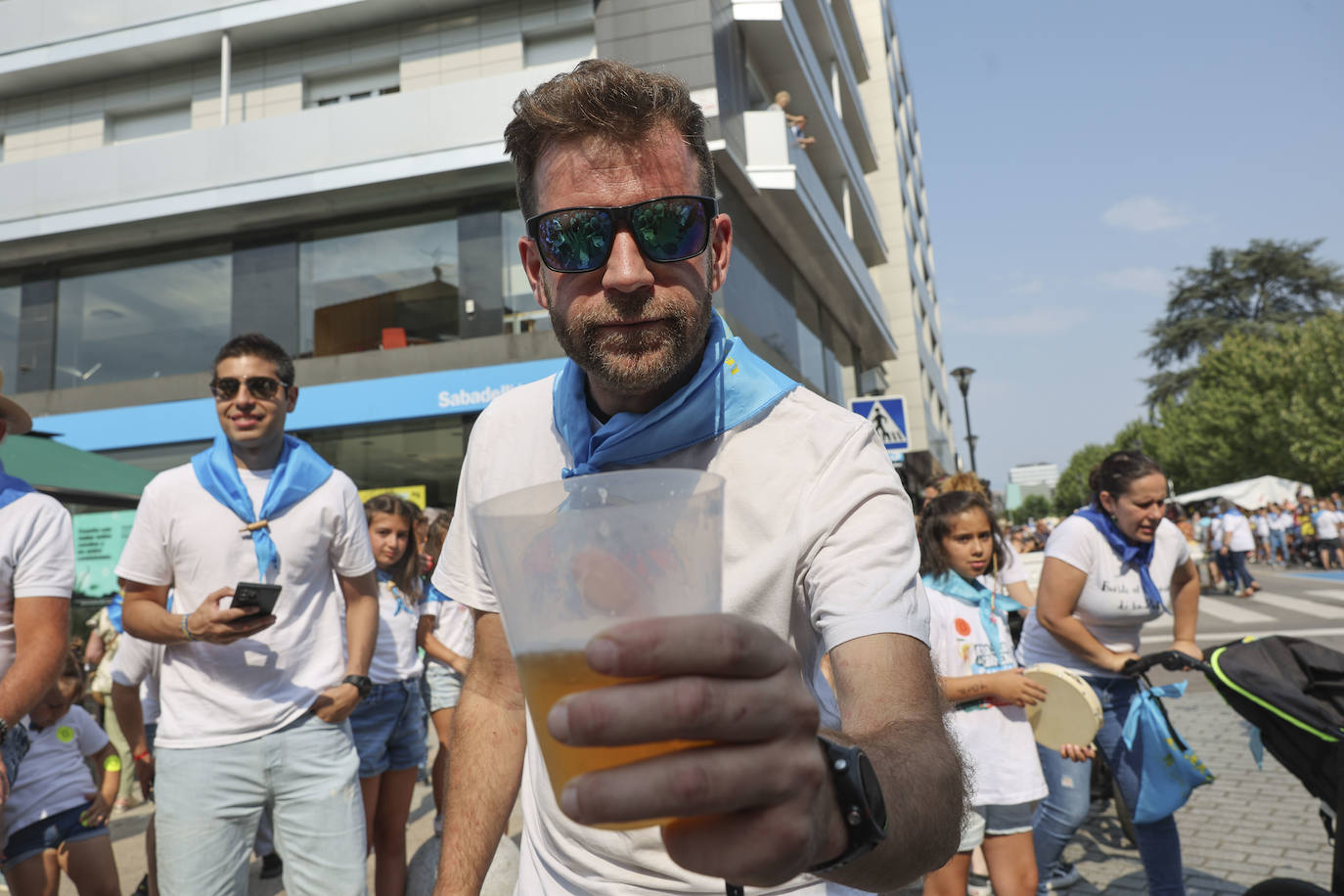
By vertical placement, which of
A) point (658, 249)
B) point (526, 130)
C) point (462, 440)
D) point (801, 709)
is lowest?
point (801, 709)

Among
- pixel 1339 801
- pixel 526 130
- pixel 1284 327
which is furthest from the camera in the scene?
pixel 1284 327

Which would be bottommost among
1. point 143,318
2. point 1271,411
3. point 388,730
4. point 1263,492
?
point 388,730

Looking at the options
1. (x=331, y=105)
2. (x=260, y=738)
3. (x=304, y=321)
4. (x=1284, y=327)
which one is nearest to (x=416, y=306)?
(x=304, y=321)

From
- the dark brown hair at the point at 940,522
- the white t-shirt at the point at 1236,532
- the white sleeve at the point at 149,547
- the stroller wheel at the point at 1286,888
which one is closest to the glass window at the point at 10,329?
the white sleeve at the point at 149,547

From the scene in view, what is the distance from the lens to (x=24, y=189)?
1698 centimetres

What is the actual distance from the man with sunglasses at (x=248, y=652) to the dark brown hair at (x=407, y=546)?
2235 mm

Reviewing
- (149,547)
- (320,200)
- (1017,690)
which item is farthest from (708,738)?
(320,200)

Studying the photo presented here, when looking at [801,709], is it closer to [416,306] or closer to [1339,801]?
[1339,801]

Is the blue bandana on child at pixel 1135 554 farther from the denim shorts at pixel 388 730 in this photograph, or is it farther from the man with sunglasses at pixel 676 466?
the denim shorts at pixel 388 730

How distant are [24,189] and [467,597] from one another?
19771 mm

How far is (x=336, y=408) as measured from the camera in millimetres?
15422

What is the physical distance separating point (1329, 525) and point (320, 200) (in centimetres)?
2601

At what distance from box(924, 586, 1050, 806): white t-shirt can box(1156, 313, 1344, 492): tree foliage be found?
3875 centimetres

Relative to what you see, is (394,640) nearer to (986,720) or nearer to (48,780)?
(48,780)
